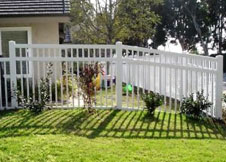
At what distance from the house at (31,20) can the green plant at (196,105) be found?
16.2 ft

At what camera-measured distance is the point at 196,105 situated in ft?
23.0

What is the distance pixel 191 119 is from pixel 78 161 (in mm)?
3400

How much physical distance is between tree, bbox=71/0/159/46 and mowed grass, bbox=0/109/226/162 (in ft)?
36.0

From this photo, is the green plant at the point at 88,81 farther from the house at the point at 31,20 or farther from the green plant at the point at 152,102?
the house at the point at 31,20

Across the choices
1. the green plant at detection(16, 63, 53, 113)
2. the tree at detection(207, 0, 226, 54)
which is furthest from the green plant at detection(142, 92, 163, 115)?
the tree at detection(207, 0, 226, 54)

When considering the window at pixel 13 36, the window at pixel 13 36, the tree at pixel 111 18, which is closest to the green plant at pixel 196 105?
the window at pixel 13 36

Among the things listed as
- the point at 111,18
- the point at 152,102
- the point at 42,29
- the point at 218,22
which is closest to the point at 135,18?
the point at 111,18

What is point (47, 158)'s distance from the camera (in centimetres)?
460

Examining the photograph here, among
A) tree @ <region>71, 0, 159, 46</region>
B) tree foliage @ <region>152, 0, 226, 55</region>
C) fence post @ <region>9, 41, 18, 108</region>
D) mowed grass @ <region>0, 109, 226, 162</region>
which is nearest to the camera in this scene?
mowed grass @ <region>0, 109, 226, 162</region>

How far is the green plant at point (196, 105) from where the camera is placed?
6996 millimetres

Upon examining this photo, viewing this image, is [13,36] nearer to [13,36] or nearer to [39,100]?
[13,36]

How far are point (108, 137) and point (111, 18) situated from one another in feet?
41.9

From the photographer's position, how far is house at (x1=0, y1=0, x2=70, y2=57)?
32.4 ft

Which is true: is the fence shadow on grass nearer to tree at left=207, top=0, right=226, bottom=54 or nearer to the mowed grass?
the mowed grass
